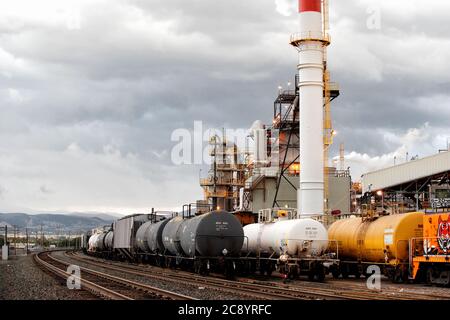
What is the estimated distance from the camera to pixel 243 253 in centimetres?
4078

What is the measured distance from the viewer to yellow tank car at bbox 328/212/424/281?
32.1 metres

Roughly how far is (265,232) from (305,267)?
4474 mm

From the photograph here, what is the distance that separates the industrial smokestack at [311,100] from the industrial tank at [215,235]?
60.0 ft

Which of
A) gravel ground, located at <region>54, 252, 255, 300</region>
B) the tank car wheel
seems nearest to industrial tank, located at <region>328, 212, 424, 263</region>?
the tank car wheel

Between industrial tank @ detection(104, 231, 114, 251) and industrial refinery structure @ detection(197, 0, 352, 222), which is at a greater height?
industrial refinery structure @ detection(197, 0, 352, 222)

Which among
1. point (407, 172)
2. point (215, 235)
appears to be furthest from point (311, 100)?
point (215, 235)

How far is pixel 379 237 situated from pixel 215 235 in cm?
867

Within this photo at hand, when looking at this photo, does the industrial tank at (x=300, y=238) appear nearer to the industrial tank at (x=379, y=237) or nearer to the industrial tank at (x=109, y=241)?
the industrial tank at (x=379, y=237)

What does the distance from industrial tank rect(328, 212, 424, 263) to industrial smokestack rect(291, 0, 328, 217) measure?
50.5 feet

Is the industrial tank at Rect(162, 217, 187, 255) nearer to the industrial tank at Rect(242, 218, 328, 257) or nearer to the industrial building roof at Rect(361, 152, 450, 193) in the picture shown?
the industrial tank at Rect(242, 218, 328, 257)

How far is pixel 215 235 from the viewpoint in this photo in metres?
36.2

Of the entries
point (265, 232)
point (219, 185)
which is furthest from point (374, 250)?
point (219, 185)

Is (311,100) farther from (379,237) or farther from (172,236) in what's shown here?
(379,237)
